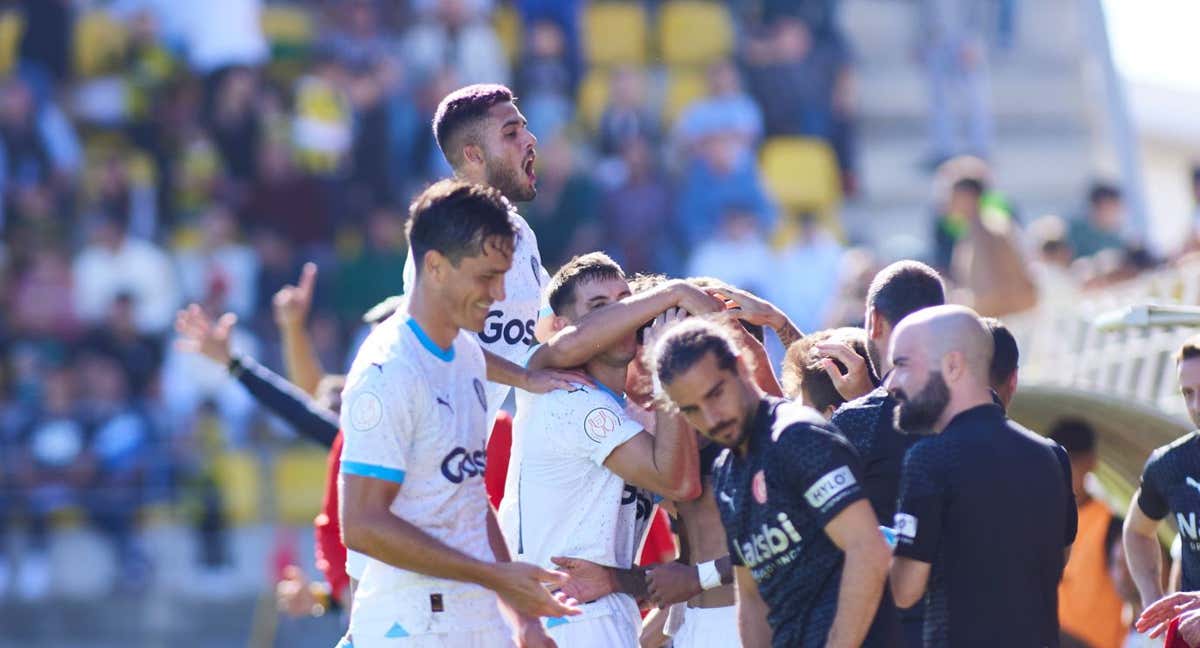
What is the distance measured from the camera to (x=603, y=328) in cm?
632

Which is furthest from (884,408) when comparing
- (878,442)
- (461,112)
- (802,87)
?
(802,87)

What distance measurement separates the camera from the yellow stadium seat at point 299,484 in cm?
1531

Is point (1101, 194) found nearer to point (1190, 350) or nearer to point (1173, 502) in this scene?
point (1190, 350)

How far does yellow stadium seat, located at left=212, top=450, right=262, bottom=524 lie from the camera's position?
599 inches

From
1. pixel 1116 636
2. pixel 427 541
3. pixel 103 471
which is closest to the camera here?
pixel 427 541

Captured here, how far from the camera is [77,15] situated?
19.0 meters

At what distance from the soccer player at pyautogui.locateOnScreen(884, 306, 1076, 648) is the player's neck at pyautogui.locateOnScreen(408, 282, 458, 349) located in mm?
1299

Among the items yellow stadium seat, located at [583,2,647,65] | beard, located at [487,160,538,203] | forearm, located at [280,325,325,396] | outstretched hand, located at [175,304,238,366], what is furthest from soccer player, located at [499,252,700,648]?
yellow stadium seat, located at [583,2,647,65]

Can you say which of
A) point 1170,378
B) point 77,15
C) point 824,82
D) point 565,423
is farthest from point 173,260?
point 565,423

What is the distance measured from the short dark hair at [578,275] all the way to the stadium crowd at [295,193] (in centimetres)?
613

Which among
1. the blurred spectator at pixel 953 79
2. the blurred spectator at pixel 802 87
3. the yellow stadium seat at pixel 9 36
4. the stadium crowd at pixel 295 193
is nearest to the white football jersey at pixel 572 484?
the stadium crowd at pixel 295 193

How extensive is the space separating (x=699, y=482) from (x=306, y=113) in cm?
1164

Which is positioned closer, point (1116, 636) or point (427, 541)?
point (427, 541)

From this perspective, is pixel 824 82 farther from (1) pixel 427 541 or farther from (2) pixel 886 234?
(1) pixel 427 541
